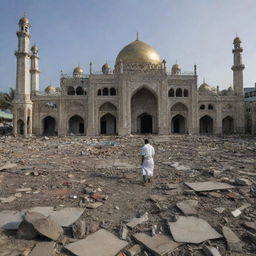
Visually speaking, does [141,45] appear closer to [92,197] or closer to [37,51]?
[37,51]

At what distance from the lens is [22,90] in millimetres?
27531

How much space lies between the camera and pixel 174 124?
3466 cm

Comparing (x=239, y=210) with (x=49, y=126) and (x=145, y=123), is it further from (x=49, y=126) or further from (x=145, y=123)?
(x=49, y=126)

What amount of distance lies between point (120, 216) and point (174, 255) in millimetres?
1473

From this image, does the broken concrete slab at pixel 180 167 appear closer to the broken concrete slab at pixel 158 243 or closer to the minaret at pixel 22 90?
the broken concrete slab at pixel 158 243

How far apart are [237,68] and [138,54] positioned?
14.9m

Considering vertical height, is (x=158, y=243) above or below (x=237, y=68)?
below

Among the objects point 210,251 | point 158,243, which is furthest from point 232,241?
point 158,243

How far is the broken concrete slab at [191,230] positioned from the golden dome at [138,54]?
3142cm

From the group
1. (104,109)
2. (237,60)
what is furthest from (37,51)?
(237,60)

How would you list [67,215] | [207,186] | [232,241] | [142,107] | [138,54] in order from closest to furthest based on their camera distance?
1. [232,241]
2. [67,215]
3. [207,186]
4. [142,107]
5. [138,54]

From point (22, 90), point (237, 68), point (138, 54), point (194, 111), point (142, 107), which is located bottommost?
point (194, 111)

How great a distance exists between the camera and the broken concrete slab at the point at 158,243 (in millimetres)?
3100

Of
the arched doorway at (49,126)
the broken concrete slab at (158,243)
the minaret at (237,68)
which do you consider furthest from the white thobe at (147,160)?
the minaret at (237,68)
